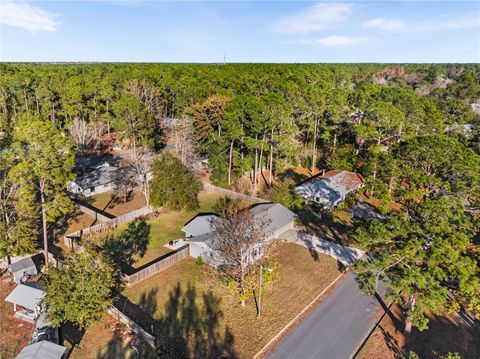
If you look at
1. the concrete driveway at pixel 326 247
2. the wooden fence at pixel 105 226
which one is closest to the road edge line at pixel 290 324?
the concrete driveway at pixel 326 247

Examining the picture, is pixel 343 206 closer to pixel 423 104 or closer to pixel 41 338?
pixel 423 104

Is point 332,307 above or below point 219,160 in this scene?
below

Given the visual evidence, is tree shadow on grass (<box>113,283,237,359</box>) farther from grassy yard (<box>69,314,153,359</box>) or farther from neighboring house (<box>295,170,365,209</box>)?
neighboring house (<box>295,170,365,209</box>)

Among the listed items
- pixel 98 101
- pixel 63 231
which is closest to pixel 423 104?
pixel 63 231

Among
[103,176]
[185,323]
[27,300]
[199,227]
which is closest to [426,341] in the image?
[185,323]

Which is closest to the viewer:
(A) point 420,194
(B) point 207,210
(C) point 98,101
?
(A) point 420,194

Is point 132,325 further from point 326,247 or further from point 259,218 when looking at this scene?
point 326,247

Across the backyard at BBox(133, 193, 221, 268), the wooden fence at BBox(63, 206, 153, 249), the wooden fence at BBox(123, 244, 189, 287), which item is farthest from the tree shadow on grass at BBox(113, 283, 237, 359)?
the wooden fence at BBox(63, 206, 153, 249)
